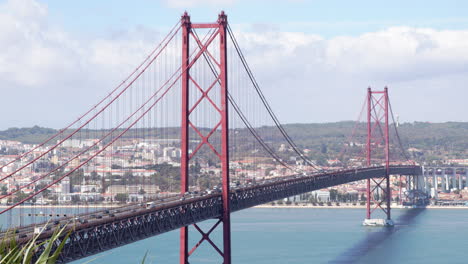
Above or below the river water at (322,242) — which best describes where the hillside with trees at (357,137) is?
above

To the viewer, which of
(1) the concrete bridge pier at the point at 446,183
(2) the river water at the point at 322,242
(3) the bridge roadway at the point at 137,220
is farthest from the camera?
(1) the concrete bridge pier at the point at 446,183

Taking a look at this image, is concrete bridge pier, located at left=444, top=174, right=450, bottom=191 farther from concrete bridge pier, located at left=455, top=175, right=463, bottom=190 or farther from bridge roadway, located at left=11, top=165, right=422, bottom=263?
bridge roadway, located at left=11, top=165, right=422, bottom=263

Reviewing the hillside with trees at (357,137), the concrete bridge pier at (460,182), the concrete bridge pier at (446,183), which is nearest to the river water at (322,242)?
the concrete bridge pier at (446,183)

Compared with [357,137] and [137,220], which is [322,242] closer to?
[137,220]

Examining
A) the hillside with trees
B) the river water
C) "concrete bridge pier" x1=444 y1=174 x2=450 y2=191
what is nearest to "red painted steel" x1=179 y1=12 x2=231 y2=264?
the river water

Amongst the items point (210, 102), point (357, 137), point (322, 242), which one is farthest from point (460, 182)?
point (210, 102)

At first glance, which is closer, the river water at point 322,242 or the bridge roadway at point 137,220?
the bridge roadway at point 137,220

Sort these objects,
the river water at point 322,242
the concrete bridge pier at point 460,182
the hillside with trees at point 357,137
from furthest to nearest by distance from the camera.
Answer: the hillside with trees at point 357,137, the concrete bridge pier at point 460,182, the river water at point 322,242

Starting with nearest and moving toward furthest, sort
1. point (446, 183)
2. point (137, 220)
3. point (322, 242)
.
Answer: point (137, 220), point (322, 242), point (446, 183)

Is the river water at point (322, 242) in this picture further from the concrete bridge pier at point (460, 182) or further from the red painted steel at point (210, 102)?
the concrete bridge pier at point (460, 182)
